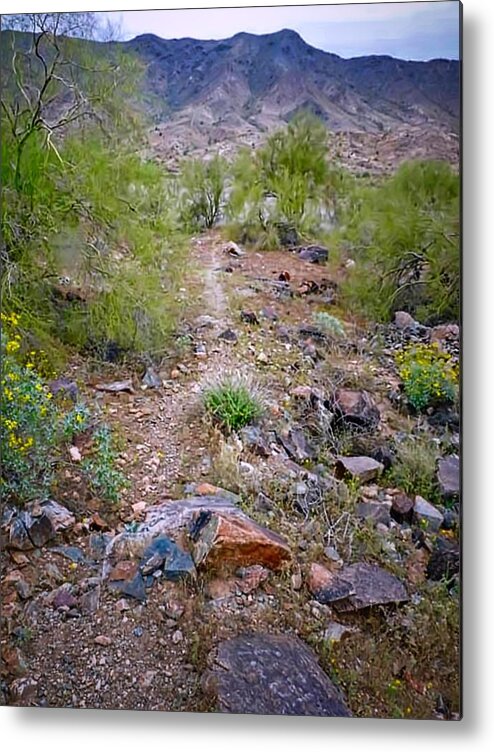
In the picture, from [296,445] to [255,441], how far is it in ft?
0.31

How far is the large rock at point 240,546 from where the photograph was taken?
2.33m

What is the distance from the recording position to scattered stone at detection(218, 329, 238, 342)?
7.93 feet

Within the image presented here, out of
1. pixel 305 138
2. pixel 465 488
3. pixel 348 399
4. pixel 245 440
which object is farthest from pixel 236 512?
pixel 305 138

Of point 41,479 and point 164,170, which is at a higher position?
A: point 164,170

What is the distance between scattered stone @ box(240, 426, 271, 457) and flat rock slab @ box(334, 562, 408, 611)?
0.33 meters

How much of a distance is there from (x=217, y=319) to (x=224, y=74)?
1.84 ft

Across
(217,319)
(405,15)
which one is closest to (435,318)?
(217,319)

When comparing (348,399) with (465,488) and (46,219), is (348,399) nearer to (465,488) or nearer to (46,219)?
(465,488)

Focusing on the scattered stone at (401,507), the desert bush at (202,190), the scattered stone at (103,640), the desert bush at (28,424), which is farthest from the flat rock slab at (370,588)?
the desert bush at (202,190)

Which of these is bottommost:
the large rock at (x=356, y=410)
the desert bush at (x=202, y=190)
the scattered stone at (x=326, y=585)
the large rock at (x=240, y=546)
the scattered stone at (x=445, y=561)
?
the scattered stone at (x=326, y=585)

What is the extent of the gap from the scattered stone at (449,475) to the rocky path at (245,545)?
0.04ft

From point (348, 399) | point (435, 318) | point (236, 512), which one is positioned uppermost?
point (435, 318)

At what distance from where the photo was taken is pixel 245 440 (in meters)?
2.39

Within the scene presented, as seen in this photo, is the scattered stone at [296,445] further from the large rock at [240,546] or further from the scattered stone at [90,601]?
the scattered stone at [90,601]
